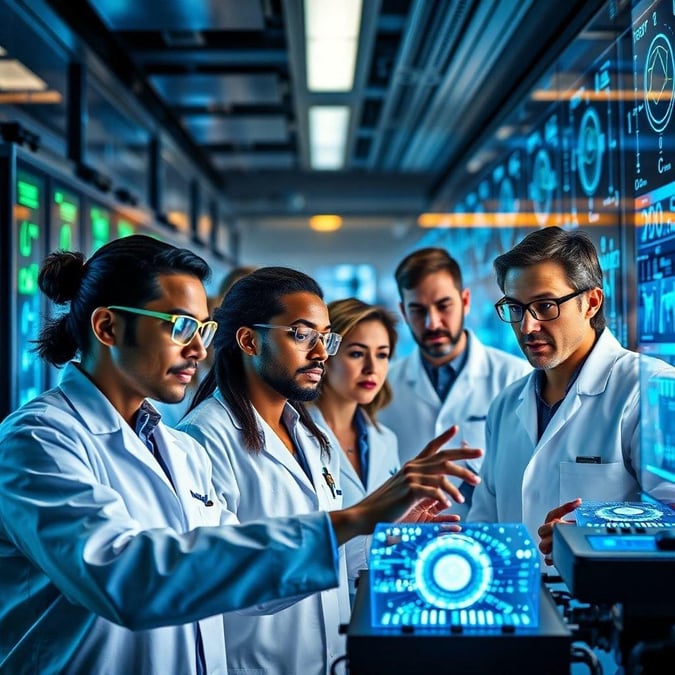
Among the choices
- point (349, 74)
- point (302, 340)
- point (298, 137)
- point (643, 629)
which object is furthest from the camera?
point (298, 137)

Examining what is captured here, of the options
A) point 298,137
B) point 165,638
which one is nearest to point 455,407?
point 165,638

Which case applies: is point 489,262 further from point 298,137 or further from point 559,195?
point 298,137

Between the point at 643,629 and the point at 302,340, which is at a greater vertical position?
the point at 302,340

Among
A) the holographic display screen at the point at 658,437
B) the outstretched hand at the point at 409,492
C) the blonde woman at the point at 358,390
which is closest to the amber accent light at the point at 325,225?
the blonde woman at the point at 358,390

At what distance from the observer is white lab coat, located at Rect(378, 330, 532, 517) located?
3.55 m

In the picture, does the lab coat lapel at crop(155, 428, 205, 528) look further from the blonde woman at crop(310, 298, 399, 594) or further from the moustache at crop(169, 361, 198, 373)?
the blonde woman at crop(310, 298, 399, 594)

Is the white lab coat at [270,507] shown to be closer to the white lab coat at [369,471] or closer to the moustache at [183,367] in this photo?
the white lab coat at [369,471]

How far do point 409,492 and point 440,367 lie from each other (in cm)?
232

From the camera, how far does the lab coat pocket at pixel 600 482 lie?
6.97ft

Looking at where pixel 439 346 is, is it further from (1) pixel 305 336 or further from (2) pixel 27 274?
(2) pixel 27 274

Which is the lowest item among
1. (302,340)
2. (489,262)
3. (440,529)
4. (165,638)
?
(165,638)

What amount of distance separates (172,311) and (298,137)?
18.2 feet

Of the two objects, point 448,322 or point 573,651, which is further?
point 448,322

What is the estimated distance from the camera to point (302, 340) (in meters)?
2.21
